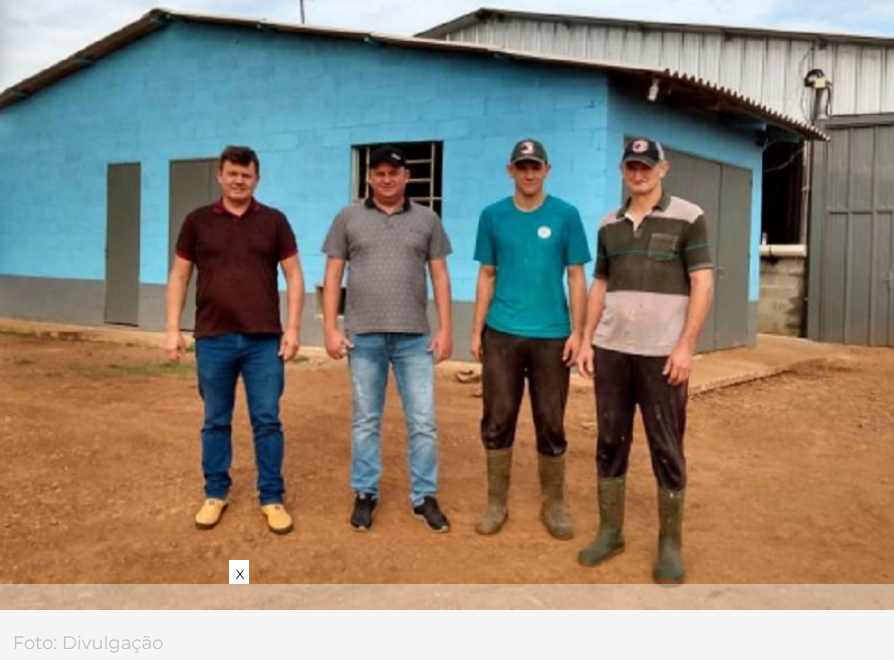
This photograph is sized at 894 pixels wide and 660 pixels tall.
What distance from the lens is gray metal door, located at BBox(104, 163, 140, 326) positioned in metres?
13.2

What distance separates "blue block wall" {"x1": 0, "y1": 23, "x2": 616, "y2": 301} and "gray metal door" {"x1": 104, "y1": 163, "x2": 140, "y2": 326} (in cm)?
19

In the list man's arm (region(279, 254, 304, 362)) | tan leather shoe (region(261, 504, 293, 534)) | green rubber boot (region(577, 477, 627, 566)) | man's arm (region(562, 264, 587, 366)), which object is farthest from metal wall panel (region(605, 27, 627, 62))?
tan leather shoe (region(261, 504, 293, 534))

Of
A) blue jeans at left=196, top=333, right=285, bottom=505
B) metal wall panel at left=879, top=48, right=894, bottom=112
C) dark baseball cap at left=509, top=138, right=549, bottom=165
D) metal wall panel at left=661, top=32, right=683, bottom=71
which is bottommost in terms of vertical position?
blue jeans at left=196, top=333, right=285, bottom=505

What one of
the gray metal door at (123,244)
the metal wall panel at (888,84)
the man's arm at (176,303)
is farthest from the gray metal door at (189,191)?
the metal wall panel at (888,84)

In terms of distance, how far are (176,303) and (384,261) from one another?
3.34 ft

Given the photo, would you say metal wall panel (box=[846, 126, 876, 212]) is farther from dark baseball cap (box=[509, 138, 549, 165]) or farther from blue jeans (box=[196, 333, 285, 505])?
blue jeans (box=[196, 333, 285, 505])

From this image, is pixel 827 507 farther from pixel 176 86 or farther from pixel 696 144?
pixel 176 86

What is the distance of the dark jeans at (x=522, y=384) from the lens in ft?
13.3

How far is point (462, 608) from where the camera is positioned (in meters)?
3.32

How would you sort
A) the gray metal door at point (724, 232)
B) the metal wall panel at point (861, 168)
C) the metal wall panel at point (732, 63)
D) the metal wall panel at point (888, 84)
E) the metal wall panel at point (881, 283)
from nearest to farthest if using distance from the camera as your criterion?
the gray metal door at point (724, 232), the metal wall panel at point (881, 283), the metal wall panel at point (861, 168), the metal wall panel at point (888, 84), the metal wall panel at point (732, 63)

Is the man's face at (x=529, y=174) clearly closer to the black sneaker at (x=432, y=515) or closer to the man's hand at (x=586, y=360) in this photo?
the man's hand at (x=586, y=360)

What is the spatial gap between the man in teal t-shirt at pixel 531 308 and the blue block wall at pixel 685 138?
508cm

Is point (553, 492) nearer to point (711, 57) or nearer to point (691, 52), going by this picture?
point (711, 57)
